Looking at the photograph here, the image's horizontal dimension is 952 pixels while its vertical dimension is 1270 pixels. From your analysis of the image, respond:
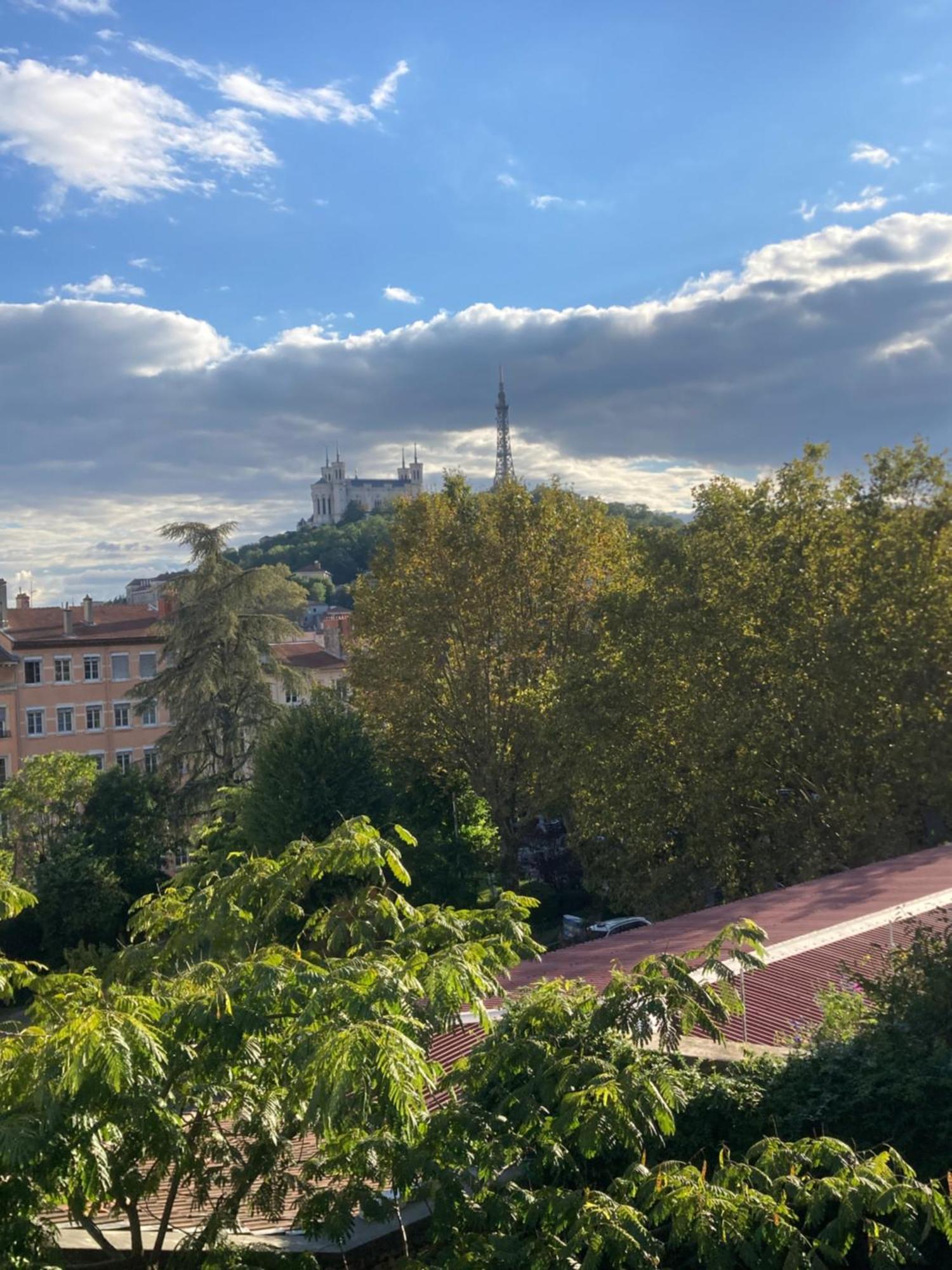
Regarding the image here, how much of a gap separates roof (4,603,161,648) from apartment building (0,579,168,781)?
0.16ft

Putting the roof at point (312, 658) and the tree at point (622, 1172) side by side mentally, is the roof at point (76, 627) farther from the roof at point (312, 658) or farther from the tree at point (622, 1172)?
the tree at point (622, 1172)

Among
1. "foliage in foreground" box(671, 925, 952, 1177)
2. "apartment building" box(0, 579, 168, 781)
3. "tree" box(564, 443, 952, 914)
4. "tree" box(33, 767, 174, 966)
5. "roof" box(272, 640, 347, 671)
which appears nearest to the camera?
"foliage in foreground" box(671, 925, 952, 1177)

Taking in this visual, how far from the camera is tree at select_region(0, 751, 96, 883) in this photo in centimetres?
3669

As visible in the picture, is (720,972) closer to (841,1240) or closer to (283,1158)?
(841,1240)

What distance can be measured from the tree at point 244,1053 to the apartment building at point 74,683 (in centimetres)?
4471

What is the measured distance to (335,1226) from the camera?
637 cm

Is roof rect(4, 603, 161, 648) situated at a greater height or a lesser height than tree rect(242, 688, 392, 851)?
greater

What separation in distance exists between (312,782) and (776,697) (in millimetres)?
12469

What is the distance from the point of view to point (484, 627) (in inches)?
1436

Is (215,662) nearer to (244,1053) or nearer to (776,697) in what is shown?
(776,697)

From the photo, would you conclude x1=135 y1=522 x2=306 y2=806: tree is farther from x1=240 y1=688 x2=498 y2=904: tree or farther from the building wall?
the building wall

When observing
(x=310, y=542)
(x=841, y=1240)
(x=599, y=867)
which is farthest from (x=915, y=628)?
(x=310, y=542)

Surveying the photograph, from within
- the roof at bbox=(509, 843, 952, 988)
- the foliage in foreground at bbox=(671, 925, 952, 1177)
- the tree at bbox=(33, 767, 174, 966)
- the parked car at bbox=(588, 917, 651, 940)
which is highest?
the foliage in foreground at bbox=(671, 925, 952, 1177)

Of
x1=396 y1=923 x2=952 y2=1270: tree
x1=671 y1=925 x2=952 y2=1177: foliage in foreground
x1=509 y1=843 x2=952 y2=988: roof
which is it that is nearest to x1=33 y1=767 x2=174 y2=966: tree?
x1=509 y1=843 x2=952 y2=988: roof
